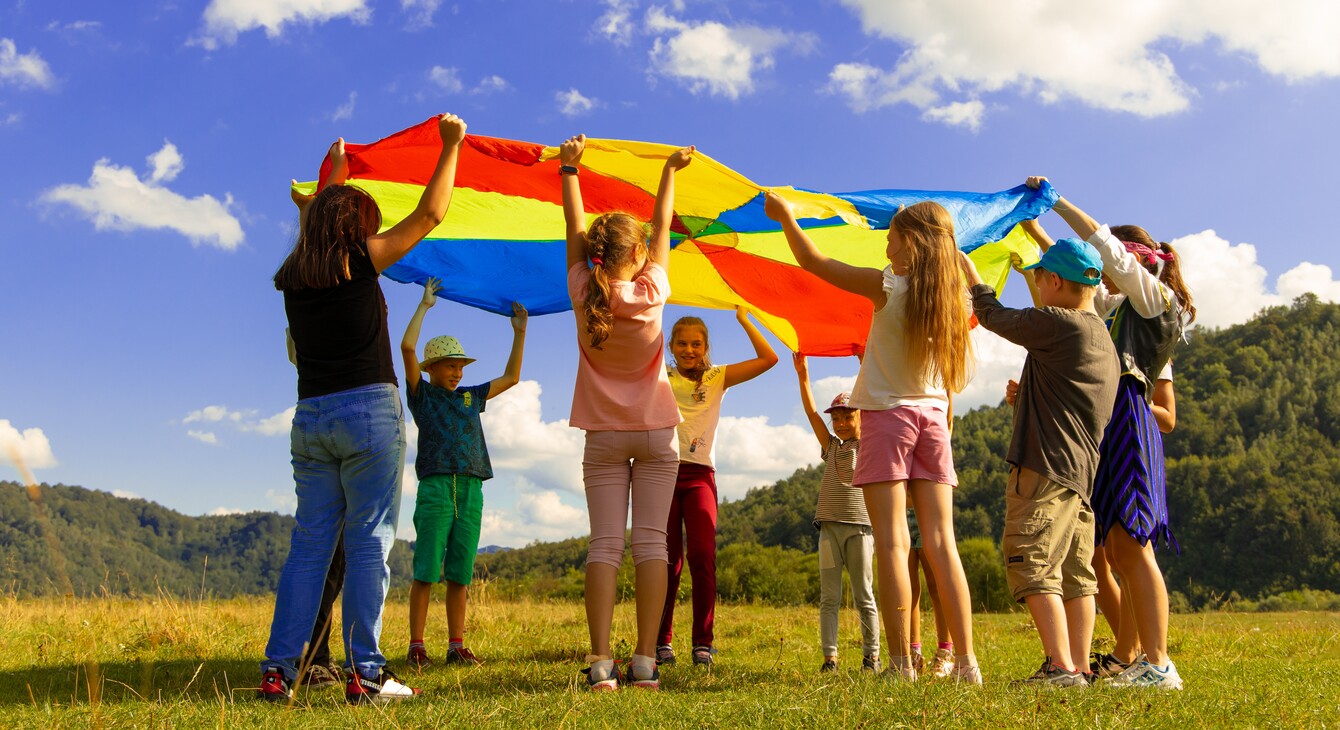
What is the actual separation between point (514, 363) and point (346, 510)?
1.90 m

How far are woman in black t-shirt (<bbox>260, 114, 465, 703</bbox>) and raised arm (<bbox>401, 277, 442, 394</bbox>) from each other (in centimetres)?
144

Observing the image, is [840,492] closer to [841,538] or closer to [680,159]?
[841,538]

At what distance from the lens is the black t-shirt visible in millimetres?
3547

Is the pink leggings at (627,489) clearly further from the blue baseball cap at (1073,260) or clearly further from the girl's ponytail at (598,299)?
the blue baseball cap at (1073,260)

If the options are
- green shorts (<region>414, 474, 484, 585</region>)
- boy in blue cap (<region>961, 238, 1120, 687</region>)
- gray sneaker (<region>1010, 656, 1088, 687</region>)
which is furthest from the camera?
green shorts (<region>414, 474, 484, 585</region>)

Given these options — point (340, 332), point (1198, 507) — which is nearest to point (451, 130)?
point (340, 332)

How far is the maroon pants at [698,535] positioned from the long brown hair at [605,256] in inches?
64.8

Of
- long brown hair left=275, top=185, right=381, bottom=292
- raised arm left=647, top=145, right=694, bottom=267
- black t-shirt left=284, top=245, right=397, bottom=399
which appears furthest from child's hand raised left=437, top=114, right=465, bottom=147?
raised arm left=647, top=145, right=694, bottom=267

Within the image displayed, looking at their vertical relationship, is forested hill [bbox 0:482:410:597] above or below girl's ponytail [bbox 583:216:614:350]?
below

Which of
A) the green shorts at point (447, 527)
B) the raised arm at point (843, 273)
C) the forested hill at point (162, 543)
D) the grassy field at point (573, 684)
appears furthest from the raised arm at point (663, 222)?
the forested hill at point (162, 543)

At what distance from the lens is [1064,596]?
3584 mm

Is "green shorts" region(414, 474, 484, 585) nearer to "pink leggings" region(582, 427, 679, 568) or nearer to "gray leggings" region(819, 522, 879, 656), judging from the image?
"pink leggings" region(582, 427, 679, 568)

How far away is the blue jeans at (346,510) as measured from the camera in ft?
11.4

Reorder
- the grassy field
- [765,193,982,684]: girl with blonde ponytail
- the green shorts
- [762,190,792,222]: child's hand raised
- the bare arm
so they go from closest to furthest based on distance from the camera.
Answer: the grassy field
[765,193,982,684]: girl with blonde ponytail
[762,190,792,222]: child's hand raised
the bare arm
the green shorts
